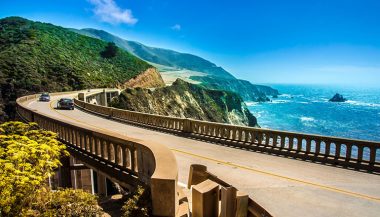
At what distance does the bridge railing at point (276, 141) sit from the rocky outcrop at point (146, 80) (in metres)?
73.0

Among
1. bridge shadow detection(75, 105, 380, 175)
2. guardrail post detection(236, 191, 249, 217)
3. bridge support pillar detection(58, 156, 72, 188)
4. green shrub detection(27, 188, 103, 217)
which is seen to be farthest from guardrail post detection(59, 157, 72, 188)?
guardrail post detection(236, 191, 249, 217)

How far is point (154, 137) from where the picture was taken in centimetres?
1744

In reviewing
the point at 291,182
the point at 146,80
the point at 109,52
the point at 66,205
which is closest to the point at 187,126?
the point at 291,182

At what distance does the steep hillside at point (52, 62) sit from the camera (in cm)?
6956

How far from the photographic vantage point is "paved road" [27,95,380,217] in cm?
724

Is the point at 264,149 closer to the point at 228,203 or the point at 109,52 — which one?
the point at 228,203

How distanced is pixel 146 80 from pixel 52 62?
29193mm

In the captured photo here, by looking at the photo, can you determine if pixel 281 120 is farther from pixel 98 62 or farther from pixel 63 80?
pixel 63 80

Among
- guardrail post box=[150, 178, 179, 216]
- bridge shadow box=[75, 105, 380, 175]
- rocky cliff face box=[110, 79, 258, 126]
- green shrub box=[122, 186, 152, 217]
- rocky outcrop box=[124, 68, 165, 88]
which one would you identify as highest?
rocky outcrop box=[124, 68, 165, 88]

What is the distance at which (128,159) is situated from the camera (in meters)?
8.47

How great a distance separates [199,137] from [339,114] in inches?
6046

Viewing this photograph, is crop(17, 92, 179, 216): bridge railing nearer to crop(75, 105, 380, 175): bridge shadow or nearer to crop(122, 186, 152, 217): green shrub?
crop(122, 186, 152, 217): green shrub

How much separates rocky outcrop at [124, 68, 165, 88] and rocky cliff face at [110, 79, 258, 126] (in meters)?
14.5

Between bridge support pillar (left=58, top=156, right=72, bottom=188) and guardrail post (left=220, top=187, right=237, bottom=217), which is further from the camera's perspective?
bridge support pillar (left=58, top=156, right=72, bottom=188)
